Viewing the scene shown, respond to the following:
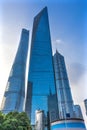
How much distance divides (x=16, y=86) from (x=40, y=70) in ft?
46.2

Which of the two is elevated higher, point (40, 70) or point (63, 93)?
point (40, 70)

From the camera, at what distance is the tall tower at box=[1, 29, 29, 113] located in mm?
71312

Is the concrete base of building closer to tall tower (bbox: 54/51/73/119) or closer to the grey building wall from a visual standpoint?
the grey building wall

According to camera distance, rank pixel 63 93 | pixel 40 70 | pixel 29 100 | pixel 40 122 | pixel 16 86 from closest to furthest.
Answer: pixel 40 122 < pixel 29 100 < pixel 40 70 < pixel 16 86 < pixel 63 93

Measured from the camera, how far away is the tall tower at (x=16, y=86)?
71.3 metres

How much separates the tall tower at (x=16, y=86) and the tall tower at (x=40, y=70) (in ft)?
34.4


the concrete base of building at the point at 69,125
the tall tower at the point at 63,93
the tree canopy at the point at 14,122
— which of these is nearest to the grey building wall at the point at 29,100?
the tall tower at the point at 63,93

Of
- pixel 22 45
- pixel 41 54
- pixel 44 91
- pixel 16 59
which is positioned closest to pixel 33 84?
pixel 44 91

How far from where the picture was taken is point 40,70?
219 feet

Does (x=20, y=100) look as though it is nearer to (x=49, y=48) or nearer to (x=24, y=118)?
(x=49, y=48)

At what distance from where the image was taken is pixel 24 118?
20.2 metres

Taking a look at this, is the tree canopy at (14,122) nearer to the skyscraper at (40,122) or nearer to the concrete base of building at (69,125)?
the concrete base of building at (69,125)

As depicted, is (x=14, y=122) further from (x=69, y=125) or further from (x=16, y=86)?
(x=16, y=86)

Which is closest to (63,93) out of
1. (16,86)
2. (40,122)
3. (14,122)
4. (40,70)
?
(40,70)
